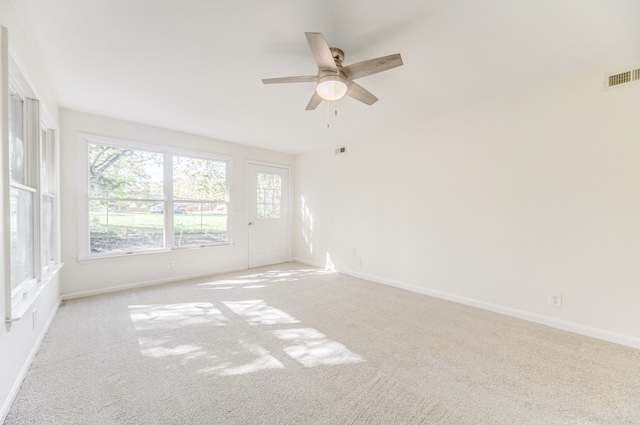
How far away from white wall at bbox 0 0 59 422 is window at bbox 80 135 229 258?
1.17 metres

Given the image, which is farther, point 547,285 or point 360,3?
point 547,285

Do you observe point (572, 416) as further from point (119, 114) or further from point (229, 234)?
point (119, 114)

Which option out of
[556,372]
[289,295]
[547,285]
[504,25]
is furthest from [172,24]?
[547,285]

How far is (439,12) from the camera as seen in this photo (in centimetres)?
171

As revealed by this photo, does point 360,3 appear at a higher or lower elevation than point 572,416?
higher

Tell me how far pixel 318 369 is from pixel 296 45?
246 centimetres

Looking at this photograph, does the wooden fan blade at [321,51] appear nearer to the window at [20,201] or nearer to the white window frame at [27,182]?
the white window frame at [27,182]

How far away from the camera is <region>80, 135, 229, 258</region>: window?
3596 mm

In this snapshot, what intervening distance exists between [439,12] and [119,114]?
388 cm

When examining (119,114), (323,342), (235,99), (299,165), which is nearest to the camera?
(323,342)

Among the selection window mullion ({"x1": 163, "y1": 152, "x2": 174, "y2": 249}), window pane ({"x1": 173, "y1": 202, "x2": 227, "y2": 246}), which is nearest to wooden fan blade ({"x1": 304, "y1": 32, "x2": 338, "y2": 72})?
window mullion ({"x1": 163, "y1": 152, "x2": 174, "y2": 249})

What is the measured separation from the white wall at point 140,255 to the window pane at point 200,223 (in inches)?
6.4

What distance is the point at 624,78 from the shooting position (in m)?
2.24

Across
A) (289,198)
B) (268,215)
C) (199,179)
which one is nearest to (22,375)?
(199,179)
